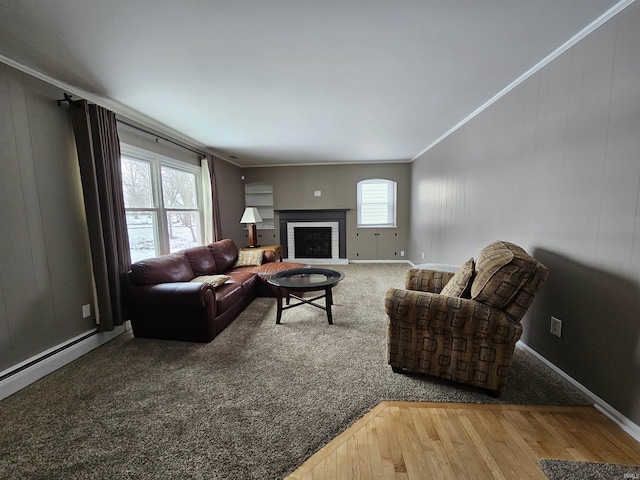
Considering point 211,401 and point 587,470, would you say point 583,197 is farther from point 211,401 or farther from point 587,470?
point 211,401

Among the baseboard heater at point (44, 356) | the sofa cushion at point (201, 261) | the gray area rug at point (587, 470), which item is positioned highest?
the sofa cushion at point (201, 261)

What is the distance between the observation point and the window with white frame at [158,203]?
3256 millimetres

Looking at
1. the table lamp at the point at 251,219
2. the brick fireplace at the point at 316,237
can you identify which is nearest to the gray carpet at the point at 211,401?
the table lamp at the point at 251,219

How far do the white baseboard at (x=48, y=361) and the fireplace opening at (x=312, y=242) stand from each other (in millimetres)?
4277

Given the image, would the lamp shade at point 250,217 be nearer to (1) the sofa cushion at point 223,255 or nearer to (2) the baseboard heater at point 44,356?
(1) the sofa cushion at point 223,255

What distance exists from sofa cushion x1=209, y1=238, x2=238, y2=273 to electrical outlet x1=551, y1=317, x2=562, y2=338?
381 centimetres

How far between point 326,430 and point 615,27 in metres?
2.86

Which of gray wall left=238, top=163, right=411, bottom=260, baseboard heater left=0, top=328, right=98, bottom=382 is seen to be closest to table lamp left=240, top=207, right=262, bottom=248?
gray wall left=238, top=163, right=411, bottom=260

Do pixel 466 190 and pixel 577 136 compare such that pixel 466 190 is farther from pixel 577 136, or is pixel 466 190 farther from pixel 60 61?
pixel 60 61

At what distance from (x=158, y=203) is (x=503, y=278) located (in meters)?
3.96

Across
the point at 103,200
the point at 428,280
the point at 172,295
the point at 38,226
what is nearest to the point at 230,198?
the point at 103,200

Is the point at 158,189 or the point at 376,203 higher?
the point at 158,189

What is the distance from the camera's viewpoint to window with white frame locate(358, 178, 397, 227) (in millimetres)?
6457

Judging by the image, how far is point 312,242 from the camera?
21.6ft
